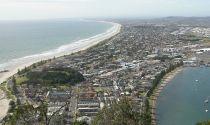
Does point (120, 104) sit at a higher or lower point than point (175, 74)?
higher

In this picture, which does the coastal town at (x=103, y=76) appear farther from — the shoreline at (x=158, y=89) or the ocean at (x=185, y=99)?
the ocean at (x=185, y=99)

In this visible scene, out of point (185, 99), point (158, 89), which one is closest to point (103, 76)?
point (158, 89)

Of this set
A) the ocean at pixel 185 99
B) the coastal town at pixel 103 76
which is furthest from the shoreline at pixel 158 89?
the ocean at pixel 185 99

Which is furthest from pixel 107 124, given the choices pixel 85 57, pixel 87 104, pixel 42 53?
pixel 42 53

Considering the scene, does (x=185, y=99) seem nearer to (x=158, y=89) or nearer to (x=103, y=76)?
(x=158, y=89)

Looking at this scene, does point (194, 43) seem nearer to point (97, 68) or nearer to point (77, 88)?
point (97, 68)

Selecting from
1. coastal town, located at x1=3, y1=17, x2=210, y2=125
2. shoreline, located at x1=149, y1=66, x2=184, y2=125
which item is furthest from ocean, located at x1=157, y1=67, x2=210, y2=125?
coastal town, located at x1=3, y1=17, x2=210, y2=125
